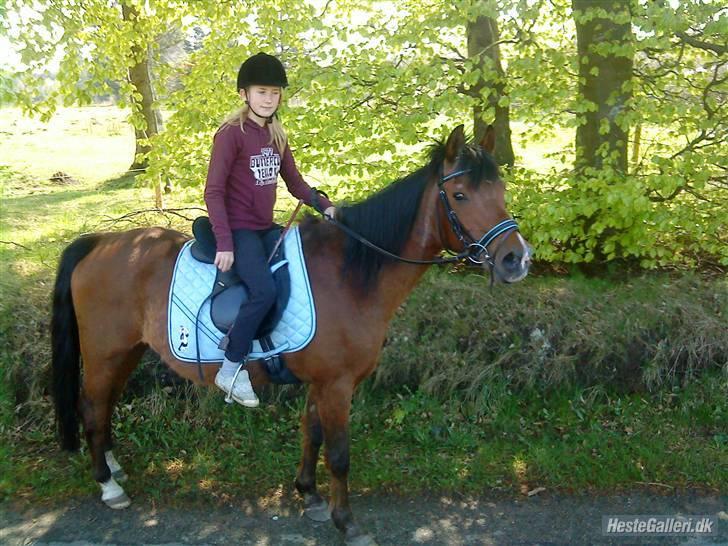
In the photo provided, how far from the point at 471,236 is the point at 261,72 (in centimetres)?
141

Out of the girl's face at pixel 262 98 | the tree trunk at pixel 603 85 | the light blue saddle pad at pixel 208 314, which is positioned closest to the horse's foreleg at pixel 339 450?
the light blue saddle pad at pixel 208 314

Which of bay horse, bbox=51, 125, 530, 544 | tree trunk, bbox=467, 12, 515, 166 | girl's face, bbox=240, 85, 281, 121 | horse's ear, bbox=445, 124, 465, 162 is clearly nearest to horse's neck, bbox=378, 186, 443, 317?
bay horse, bbox=51, 125, 530, 544

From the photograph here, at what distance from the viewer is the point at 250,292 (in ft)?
10.2

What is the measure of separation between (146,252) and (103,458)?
4.41 ft

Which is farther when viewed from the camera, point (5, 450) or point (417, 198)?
point (5, 450)

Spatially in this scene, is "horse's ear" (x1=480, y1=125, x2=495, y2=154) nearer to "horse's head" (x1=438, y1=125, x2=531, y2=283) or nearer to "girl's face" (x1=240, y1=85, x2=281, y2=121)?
"horse's head" (x1=438, y1=125, x2=531, y2=283)

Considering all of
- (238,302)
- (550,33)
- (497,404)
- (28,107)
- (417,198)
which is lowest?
(497,404)

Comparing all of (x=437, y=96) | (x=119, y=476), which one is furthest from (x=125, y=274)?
(x=437, y=96)

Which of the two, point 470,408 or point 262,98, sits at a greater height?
point 262,98

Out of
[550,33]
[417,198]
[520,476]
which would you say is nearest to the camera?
[417,198]

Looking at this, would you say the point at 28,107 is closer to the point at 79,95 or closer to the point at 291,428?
the point at 79,95

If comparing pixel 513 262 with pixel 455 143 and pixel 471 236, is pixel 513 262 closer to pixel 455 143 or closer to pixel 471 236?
pixel 471 236

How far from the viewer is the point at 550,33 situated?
6461mm

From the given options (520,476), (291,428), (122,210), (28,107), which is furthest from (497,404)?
(122,210)
